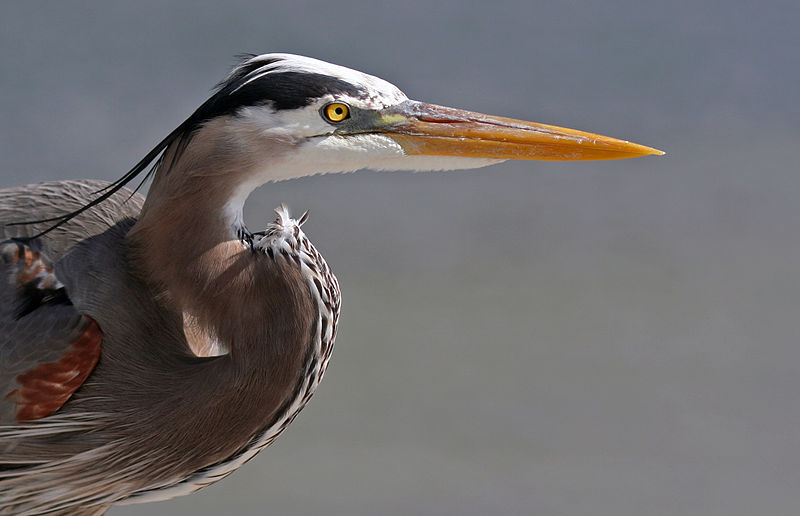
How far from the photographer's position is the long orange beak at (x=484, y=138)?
1224 mm

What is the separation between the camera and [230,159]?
45.5 inches

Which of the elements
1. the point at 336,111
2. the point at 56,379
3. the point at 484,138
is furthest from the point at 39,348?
the point at 484,138

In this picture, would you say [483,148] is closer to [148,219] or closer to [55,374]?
[148,219]

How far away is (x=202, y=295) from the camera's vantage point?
1.22m

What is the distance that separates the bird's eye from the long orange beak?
0.06 m

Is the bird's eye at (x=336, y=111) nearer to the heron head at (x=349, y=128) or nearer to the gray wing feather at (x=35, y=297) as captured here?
the heron head at (x=349, y=128)

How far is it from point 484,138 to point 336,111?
8.4 inches

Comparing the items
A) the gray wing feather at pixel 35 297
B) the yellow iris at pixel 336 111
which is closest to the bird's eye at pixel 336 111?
the yellow iris at pixel 336 111

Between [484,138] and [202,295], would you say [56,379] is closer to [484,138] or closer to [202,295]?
[202,295]

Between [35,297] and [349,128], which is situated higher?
[349,128]

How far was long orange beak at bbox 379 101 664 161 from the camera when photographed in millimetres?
1224

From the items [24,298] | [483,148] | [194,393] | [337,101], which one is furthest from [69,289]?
[483,148]

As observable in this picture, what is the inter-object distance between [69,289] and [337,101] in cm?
43

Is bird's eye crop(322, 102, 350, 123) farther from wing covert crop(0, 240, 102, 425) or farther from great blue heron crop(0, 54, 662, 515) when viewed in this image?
wing covert crop(0, 240, 102, 425)
